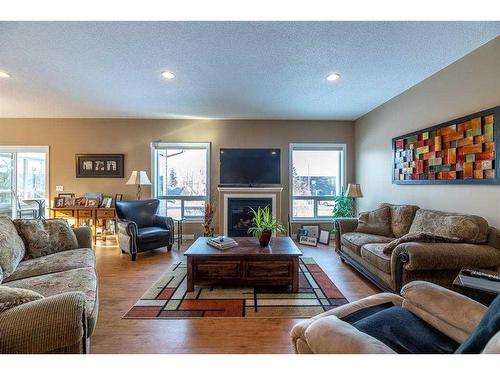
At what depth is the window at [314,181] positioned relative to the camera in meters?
5.53

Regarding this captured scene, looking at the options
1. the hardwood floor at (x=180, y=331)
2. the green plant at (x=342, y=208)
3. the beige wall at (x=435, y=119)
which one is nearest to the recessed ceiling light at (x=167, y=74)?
the hardwood floor at (x=180, y=331)

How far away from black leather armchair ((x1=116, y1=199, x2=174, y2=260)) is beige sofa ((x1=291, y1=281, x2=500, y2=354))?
3.47m

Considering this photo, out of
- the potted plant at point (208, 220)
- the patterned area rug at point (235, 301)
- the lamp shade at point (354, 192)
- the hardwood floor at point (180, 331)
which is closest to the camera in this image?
the hardwood floor at point (180, 331)

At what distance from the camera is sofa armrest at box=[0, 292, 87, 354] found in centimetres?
110

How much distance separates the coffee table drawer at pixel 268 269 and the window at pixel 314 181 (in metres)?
2.81

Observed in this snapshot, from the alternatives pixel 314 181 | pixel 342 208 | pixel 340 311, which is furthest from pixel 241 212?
pixel 340 311

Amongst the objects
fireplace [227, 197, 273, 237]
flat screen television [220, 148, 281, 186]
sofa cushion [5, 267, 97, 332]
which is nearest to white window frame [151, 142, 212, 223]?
flat screen television [220, 148, 281, 186]

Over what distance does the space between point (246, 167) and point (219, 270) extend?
2883 millimetres

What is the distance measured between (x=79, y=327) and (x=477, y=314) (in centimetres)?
197

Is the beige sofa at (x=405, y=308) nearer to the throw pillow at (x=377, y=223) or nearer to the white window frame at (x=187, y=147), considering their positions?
the throw pillow at (x=377, y=223)

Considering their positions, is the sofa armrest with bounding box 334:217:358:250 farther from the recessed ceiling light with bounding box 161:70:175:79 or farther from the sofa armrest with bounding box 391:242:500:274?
the recessed ceiling light with bounding box 161:70:175:79
